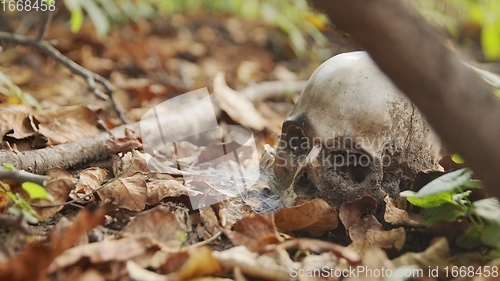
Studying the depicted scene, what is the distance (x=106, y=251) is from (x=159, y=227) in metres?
0.24

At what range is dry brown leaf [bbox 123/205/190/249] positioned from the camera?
5.33 feet

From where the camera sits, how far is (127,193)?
1908 millimetres

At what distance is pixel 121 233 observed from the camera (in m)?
1.63

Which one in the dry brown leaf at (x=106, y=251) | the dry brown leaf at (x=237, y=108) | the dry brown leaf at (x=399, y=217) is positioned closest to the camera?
the dry brown leaf at (x=106, y=251)

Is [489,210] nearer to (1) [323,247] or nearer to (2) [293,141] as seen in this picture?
(1) [323,247]

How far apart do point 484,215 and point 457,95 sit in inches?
19.2

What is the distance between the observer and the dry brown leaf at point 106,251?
54.2 inches

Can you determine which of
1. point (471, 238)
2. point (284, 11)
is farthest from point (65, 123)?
point (284, 11)

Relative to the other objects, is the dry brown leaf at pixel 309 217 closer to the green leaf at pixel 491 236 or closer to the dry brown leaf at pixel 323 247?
the dry brown leaf at pixel 323 247

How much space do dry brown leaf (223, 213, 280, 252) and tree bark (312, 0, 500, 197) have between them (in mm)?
638

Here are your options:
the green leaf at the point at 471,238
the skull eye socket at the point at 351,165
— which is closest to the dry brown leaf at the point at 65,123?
the skull eye socket at the point at 351,165

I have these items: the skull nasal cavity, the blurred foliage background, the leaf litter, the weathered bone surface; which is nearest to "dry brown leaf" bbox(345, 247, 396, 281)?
the leaf litter

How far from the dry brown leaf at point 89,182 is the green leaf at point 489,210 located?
1293 millimetres

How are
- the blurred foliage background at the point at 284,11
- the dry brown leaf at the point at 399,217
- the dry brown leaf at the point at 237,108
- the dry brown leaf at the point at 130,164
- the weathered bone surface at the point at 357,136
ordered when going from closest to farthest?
the dry brown leaf at the point at 399,217 → the weathered bone surface at the point at 357,136 → the dry brown leaf at the point at 130,164 → the dry brown leaf at the point at 237,108 → the blurred foliage background at the point at 284,11
